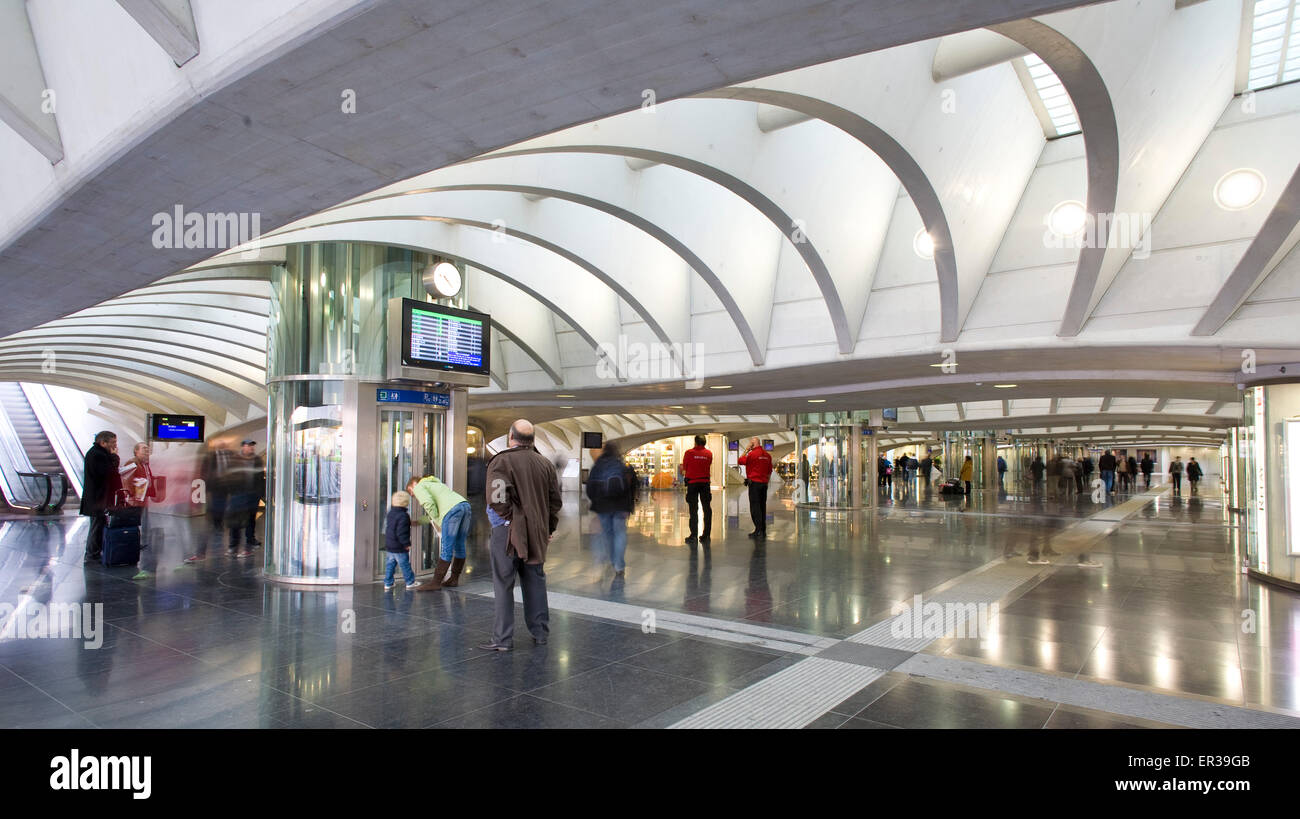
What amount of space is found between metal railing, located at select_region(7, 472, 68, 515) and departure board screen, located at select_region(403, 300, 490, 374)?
1882 centimetres

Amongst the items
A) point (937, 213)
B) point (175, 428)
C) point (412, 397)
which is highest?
point (937, 213)

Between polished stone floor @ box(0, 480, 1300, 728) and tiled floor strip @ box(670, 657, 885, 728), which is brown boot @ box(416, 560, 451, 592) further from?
tiled floor strip @ box(670, 657, 885, 728)

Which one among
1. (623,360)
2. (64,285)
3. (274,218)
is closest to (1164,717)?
(274,218)

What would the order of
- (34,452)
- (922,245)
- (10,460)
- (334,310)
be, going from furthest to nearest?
(34,452) → (10,460) → (922,245) → (334,310)

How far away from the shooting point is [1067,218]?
42.2 ft

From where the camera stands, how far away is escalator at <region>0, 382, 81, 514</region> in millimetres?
23425

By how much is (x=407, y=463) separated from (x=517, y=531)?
5.02 metres

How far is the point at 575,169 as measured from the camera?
11312mm

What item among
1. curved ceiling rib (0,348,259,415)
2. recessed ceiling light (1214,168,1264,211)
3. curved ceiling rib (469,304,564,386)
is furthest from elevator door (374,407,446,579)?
curved ceiling rib (0,348,259,415)

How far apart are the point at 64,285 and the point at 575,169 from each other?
670cm

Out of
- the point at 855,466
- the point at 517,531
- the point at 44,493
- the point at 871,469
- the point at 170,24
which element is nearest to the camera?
the point at 170,24

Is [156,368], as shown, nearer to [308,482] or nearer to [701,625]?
[308,482]

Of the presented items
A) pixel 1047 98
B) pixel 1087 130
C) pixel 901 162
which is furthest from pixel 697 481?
pixel 1047 98
